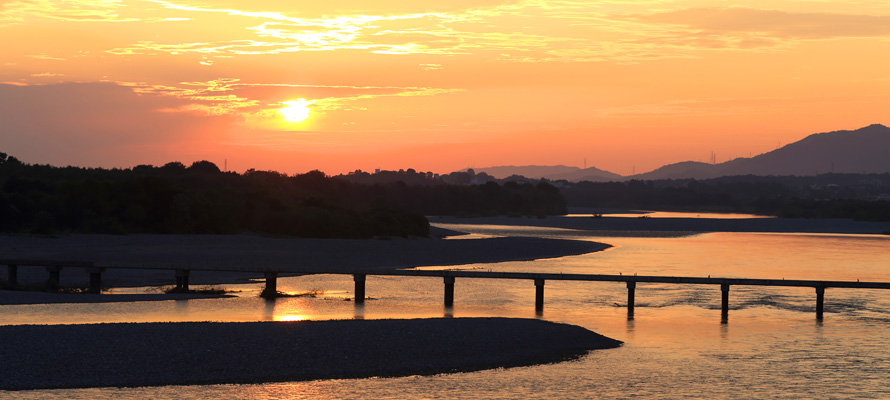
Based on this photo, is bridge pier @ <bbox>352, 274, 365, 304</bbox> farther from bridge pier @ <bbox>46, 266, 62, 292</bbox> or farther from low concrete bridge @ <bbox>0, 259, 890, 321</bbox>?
bridge pier @ <bbox>46, 266, 62, 292</bbox>

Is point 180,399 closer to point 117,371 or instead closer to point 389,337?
point 117,371

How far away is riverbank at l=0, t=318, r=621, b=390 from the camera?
69.9 ft

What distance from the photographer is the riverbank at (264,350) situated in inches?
838

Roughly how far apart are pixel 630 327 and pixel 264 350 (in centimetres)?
1398

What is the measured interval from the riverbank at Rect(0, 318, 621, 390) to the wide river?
867 millimetres

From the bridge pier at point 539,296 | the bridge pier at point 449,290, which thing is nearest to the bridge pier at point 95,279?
the bridge pier at point 449,290

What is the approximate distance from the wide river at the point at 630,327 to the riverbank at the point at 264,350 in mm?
867

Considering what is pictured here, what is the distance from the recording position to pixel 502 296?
42094mm

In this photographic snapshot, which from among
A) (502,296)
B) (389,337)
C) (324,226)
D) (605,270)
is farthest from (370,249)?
(389,337)

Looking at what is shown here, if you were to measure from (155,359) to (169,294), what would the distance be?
16282 mm

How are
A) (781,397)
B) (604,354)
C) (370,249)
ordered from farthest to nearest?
(370,249) < (604,354) < (781,397)

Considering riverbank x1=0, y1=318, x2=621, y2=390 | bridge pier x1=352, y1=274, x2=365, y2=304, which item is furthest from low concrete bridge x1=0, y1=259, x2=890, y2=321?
riverbank x1=0, y1=318, x2=621, y2=390

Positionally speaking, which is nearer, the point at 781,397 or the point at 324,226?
the point at 781,397

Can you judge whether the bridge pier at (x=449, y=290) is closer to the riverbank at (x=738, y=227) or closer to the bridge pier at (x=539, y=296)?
the bridge pier at (x=539, y=296)
